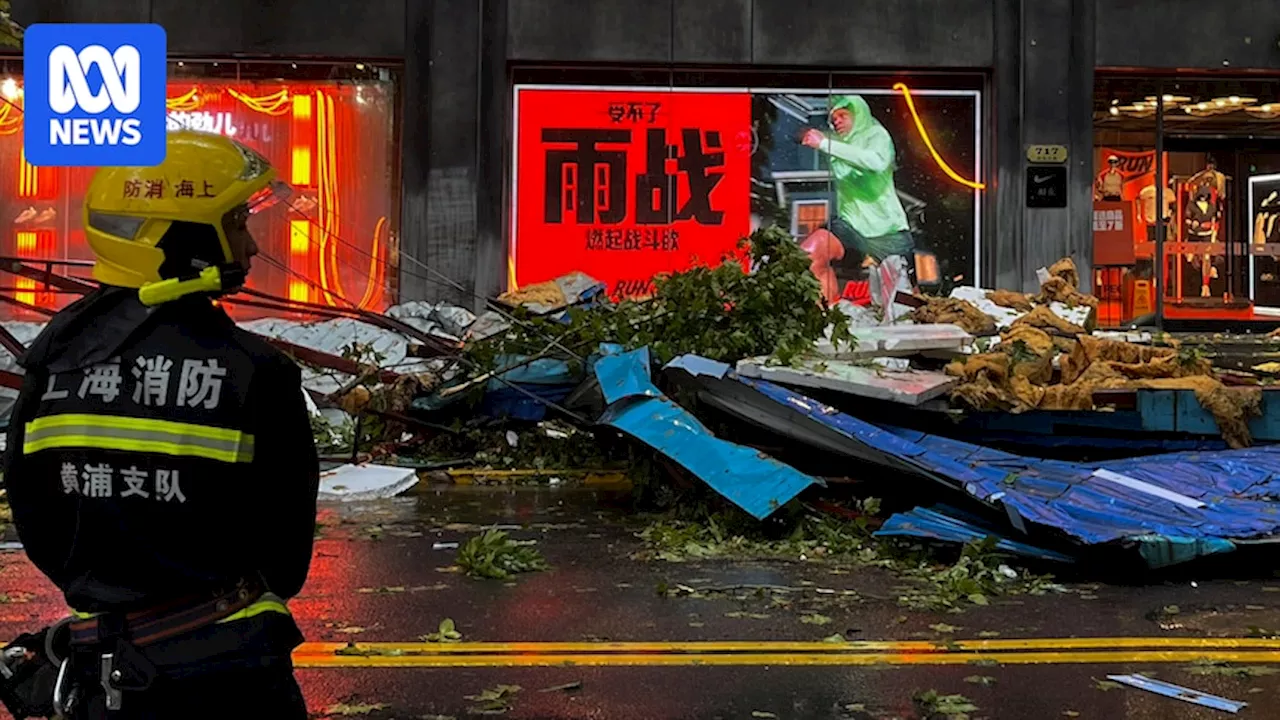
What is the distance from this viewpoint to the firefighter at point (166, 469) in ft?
Answer: 8.88

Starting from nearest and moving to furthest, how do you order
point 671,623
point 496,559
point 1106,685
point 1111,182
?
point 1106,685
point 671,623
point 496,559
point 1111,182

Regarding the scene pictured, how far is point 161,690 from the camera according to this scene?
269 centimetres

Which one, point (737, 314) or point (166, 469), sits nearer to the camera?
point (166, 469)

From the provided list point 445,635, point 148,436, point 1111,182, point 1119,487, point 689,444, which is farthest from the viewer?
point 1111,182

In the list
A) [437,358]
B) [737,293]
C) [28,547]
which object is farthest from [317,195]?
[28,547]

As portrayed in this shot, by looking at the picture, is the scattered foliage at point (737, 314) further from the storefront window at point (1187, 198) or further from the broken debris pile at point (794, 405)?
the storefront window at point (1187, 198)

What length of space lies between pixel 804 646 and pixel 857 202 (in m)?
12.0

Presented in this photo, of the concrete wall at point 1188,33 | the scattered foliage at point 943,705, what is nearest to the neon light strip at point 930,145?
the concrete wall at point 1188,33

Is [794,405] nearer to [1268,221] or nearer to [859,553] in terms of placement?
[859,553]

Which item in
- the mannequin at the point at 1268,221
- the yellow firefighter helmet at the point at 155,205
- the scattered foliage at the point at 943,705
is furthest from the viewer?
the mannequin at the point at 1268,221

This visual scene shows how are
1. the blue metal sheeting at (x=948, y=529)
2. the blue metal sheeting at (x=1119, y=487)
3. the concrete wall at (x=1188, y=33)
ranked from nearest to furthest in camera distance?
1. the blue metal sheeting at (x=1119, y=487)
2. the blue metal sheeting at (x=948, y=529)
3. the concrete wall at (x=1188, y=33)

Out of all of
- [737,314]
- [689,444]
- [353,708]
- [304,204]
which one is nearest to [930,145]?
[304,204]

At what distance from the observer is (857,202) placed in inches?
687

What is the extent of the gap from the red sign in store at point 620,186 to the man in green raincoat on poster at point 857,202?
1154 mm
